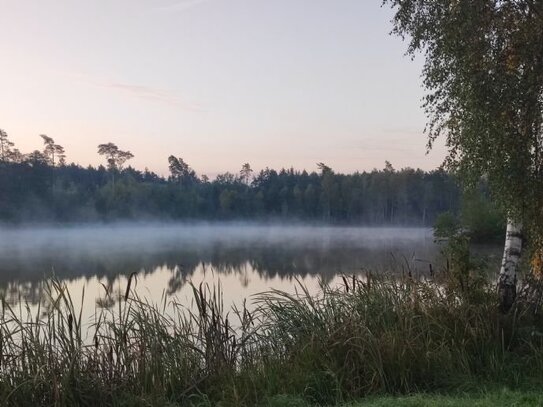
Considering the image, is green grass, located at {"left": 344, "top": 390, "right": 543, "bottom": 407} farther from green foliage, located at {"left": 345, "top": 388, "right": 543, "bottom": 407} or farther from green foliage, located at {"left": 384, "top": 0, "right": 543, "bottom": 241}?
green foliage, located at {"left": 384, "top": 0, "right": 543, "bottom": 241}

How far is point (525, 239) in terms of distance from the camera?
8.96 metres

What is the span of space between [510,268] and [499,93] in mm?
2710

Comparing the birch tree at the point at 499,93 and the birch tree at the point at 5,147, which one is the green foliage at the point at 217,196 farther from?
the birch tree at the point at 499,93

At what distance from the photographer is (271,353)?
6.59 metres

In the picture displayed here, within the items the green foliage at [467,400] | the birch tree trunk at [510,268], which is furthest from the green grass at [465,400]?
the birch tree trunk at [510,268]

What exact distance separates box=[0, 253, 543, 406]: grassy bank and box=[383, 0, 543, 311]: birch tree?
65.3 inches

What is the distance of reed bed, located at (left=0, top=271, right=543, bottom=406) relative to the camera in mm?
5238

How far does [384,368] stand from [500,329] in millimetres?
2113

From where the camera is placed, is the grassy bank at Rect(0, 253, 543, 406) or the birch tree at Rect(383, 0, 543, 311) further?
the birch tree at Rect(383, 0, 543, 311)

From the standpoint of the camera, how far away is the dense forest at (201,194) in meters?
80.4

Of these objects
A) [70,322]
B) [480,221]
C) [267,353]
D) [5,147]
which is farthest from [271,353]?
[5,147]

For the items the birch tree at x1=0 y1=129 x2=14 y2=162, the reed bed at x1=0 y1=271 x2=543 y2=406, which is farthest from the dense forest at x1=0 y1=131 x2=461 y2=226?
the reed bed at x1=0 y1=271 x2=543 y2=406

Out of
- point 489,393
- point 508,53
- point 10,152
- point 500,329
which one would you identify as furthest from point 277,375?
point 10,152

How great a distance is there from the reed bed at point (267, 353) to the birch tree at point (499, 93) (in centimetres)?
165
